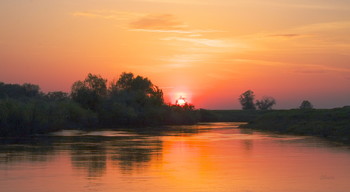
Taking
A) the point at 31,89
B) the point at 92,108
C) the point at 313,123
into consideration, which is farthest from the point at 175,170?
the point at 31,89

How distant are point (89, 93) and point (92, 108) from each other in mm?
2819

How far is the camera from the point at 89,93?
302 ft

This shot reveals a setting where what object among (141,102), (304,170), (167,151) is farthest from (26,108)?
(141,102)

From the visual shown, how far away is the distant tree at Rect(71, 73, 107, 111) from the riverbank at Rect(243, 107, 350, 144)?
29530mm

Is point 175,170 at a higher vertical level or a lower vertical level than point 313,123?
lower

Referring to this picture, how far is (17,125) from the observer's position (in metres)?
52.7

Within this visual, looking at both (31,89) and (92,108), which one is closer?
(92,108)

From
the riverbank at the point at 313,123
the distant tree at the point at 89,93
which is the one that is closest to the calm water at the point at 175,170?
the riverbank at the point at 313,123

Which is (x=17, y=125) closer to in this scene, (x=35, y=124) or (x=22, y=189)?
(x=35, y=124)

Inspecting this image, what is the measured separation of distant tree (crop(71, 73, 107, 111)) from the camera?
91.1 metres

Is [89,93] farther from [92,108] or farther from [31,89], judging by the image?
[31,89]

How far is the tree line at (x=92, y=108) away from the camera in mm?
53531

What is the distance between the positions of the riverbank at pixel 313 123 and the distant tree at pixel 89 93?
29.5 meters

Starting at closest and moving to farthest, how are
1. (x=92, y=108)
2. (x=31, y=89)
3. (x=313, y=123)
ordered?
(x=313, y=123) → (x=92, y=108) → (x=31, y=89)
